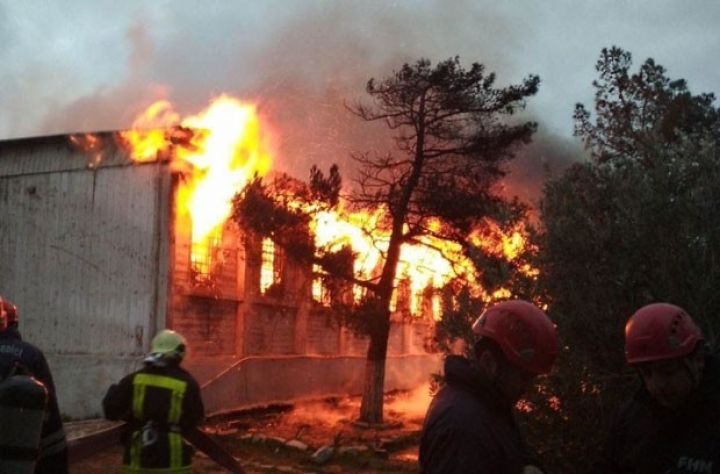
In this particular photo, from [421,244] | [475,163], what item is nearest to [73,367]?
[421,244]

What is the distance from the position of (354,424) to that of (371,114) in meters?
6.38

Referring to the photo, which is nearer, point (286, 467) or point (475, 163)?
point (286, 467)

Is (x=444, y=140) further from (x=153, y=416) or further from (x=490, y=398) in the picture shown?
(x=490, y=398)

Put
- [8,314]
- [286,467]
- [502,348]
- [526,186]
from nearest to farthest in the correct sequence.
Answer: [502,348]
[8,314]
[286,467]
[526,186]

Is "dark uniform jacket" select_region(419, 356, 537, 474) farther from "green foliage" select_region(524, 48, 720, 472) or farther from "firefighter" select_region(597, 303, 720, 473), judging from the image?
"green foliage" select_region(524, 48, 720, 472)

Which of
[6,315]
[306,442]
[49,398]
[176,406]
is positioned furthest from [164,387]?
[306,442]

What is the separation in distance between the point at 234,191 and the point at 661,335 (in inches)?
465

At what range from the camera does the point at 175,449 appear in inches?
194

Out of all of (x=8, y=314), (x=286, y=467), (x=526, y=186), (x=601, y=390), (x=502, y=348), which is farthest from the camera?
(x=526, y=186)

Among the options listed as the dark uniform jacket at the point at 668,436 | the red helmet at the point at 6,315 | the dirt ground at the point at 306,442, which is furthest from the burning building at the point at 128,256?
the dark uniform jacket at the point at 668,436

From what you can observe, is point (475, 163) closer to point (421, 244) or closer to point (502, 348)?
point (421, 244)

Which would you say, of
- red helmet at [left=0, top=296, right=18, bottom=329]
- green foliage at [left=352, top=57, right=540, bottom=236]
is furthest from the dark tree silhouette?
red helmet at [left=0, top=296, right=18, bottom=329]

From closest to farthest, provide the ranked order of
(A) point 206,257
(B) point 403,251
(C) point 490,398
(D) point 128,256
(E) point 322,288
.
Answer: (C) point 490,398 < (D) point 128,256 < (A) point 206,257 < (E) point 322,288 < (B) point 403,251

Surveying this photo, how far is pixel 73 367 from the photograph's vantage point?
13688 millimetres
